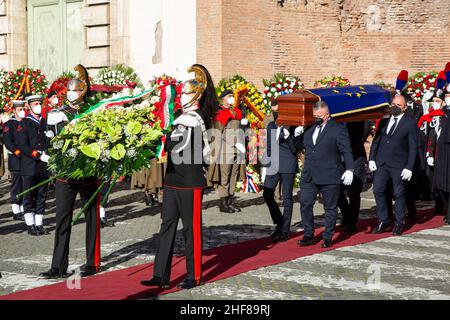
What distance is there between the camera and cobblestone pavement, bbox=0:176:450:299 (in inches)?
318

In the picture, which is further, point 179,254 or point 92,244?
point 179,254

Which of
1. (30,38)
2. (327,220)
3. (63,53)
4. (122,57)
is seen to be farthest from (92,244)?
(30,38)

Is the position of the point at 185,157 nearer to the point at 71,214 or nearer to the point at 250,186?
the point at 71,214

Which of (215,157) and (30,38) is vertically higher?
(30,38)

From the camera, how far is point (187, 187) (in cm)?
812

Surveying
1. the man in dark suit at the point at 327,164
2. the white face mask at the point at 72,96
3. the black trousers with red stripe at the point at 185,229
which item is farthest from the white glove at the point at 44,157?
the black trousers with red stripe at the point at 185,229

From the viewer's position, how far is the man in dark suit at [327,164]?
10.4 metres

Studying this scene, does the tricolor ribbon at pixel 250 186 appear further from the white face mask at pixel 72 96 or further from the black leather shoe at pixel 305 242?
the white face mask at pixel 72 96

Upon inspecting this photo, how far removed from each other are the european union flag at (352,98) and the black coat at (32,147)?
158 inches

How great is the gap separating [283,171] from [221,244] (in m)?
1.25

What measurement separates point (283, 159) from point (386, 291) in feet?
11.7

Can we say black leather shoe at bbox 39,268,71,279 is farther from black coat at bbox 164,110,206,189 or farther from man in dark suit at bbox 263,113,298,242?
man in dark suit at bbox 263,113,298,242
